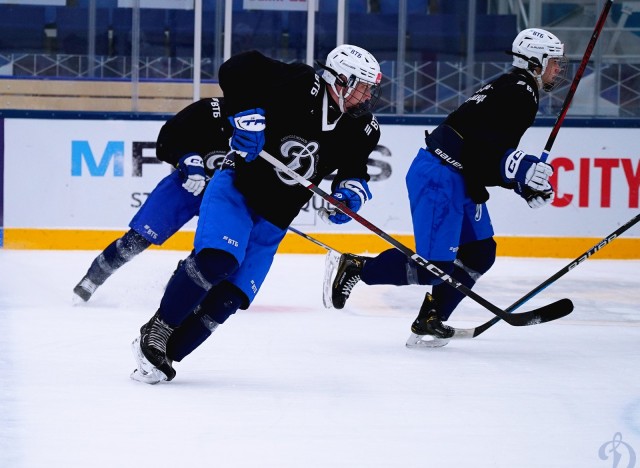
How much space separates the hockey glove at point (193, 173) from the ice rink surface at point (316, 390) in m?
0.51

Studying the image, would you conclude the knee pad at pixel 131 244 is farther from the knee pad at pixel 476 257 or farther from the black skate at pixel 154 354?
the black skate at pixel 154 354

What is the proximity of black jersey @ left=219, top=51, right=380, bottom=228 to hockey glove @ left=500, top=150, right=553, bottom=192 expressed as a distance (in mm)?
671

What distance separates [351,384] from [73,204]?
3.98 m

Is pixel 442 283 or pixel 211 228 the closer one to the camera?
pixel 211 228

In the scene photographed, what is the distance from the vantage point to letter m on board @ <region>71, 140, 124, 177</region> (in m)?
6.52

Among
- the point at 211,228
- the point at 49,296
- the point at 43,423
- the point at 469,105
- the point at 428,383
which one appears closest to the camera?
the point at 43,423

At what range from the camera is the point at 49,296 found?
457 cm

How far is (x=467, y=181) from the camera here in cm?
350

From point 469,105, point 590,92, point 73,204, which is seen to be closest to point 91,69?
point 73,204

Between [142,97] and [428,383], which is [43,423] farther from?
[142,97]

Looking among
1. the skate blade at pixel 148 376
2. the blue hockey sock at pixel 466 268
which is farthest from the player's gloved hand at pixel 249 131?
the blue hockey sock at pixel 466 268

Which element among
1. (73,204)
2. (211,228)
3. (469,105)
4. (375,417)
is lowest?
(73,204)

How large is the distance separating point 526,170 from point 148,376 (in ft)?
4.28
